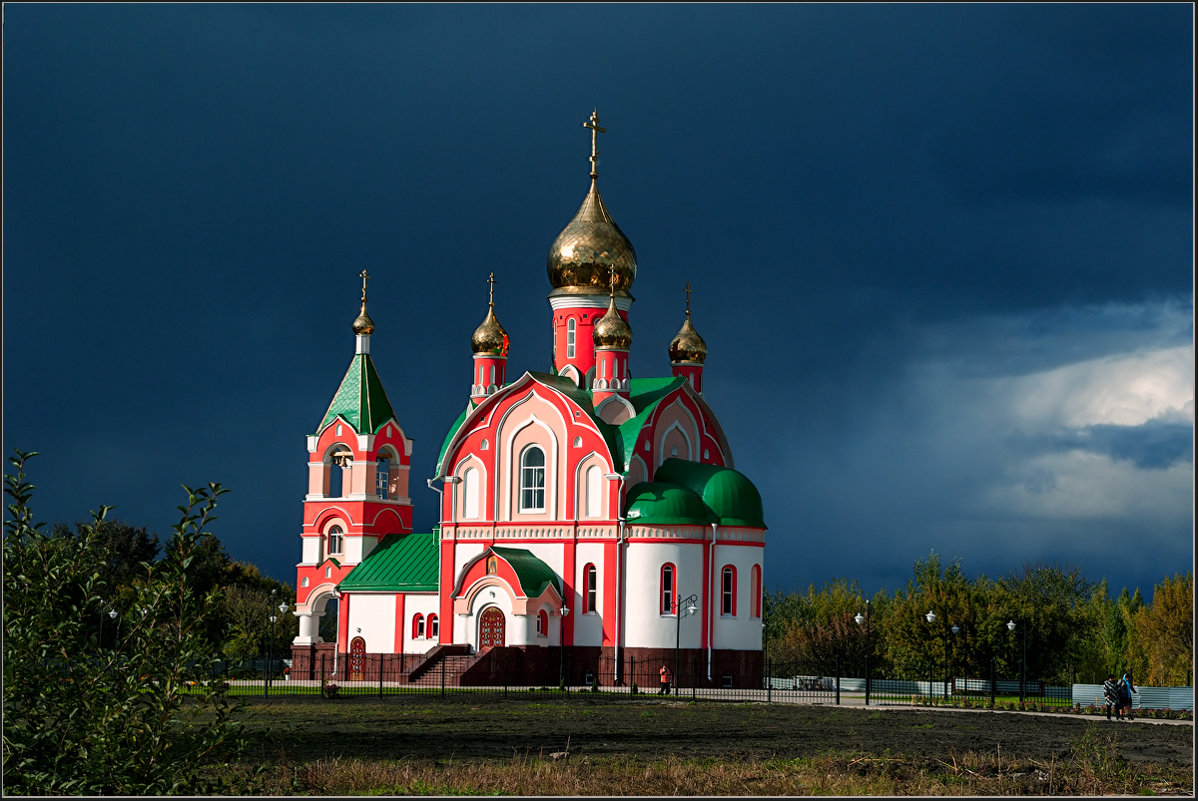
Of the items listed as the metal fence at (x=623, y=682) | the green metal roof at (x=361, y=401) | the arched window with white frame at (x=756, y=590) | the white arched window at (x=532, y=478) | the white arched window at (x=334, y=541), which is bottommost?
the metal fence at (x=623, y=682)

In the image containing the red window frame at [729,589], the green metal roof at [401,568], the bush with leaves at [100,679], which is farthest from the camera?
the green metal roof at [401,568]

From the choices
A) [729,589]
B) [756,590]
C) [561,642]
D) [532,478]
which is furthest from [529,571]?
[756,590]

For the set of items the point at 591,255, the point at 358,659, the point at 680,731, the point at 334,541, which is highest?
the point at 591,255

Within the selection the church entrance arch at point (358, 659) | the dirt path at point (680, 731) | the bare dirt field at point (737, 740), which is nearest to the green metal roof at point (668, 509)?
the church entrance arch at point (358, 659)

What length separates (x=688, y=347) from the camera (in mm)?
50125

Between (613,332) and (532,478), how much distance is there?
17.3ft

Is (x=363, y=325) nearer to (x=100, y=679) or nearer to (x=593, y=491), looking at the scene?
(x=593, y=491)

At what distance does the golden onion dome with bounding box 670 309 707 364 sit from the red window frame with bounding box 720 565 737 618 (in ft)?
29.4

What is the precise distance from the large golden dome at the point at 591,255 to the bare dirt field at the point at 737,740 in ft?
66.1

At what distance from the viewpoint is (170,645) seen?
1225cm

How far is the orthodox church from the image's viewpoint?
143ft

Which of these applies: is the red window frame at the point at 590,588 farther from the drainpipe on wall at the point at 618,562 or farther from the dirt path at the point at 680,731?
the dirt path at the point at 680,731

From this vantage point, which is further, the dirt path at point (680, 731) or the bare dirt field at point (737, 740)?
the dirt path at point (680, 731)

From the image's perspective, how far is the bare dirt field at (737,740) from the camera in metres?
16.0
